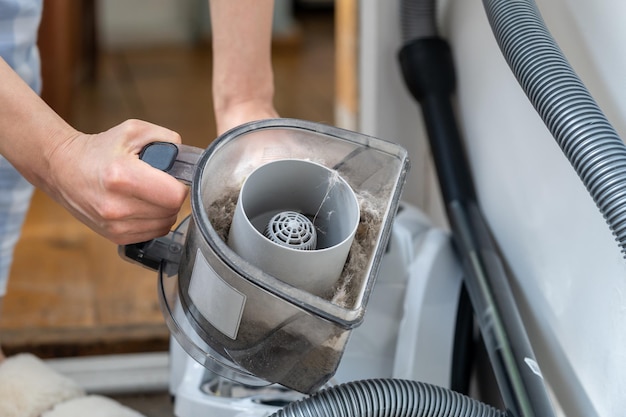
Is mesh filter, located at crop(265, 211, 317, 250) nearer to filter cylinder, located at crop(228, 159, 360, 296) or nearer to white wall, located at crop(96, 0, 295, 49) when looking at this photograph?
filter cylinder, located at crop(228, 159, 360, 296)

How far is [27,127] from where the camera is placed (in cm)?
52

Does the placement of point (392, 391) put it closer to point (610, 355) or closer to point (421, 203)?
point (610, 355)

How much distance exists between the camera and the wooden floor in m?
1.03

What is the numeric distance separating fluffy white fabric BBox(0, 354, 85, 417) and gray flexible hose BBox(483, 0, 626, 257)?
0.47 meters

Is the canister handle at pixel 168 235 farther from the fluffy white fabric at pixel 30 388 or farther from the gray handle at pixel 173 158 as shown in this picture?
the fluffy white fabric at pixel 30 388

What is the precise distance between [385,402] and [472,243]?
25 centimetres

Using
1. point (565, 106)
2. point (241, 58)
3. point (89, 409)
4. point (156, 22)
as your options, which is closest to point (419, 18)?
point (241, 58)

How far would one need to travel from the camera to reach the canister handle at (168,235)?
49cm

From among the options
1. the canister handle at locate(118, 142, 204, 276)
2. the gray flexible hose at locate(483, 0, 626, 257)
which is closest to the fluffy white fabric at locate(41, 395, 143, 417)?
the canister handle at locate(118, 142, 204, 276)

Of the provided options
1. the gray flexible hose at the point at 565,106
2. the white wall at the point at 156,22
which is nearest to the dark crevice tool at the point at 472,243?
the gray flexible hose at the point at 565,106

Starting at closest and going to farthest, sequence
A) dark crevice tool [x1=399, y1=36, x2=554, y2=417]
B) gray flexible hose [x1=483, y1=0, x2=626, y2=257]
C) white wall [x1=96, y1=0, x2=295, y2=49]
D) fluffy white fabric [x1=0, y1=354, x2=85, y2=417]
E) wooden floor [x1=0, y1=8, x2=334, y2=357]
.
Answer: gray flexible hose [x1=483, y1=0, x2=626, y2=257]
dark crevice tool [x1=399, y1=36, x2=554, y2=417]
fluffy white fabric [x1=0, y1=354, x2=85, y2=417]
wooden floor [x1=0, y1=8, x2=334, y2=357]
white wall [x1=96, y1=0, x2=295, y2=49]

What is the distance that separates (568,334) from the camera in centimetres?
59

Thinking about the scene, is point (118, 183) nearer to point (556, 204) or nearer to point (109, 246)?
point (556, 204)

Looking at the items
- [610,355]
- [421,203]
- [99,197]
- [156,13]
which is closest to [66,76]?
[156,13]
